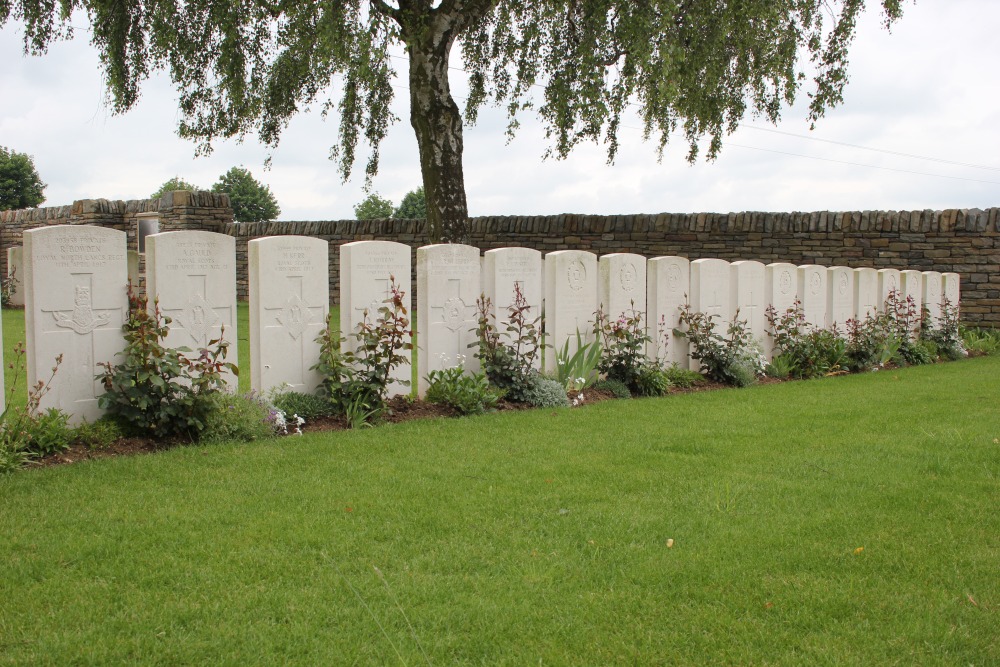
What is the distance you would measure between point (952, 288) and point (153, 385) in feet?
42.8

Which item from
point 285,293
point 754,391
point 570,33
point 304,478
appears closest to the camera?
point 304,478

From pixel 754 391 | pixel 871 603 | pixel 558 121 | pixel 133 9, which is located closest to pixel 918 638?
pixel 871 603

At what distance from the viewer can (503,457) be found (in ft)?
17.9

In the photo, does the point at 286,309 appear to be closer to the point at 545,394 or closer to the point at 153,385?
the point at 153,385

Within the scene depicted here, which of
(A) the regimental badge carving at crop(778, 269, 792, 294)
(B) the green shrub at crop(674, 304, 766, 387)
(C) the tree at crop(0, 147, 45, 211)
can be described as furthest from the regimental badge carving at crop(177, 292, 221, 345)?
(C) the tree at crop(0, 147, 45, 211)

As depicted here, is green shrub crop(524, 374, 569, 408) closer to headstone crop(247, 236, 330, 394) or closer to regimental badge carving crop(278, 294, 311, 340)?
headstone crop(247, 236, 330, 394)

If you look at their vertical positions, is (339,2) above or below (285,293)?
above

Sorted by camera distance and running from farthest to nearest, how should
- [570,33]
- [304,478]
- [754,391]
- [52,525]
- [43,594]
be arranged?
1. [570,33]
2. [754,391]
3. [304,478]
4. [52,525]
5. [43,594]

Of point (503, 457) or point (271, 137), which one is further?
point (271, 137)

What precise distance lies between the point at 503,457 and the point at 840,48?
38.3 feet

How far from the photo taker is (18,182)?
130ft

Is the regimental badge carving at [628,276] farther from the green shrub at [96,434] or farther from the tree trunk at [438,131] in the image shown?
the green shrub at [96,434]

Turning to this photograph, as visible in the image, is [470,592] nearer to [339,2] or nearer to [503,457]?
[503,457]

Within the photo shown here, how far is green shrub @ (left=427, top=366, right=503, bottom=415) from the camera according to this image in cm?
711
